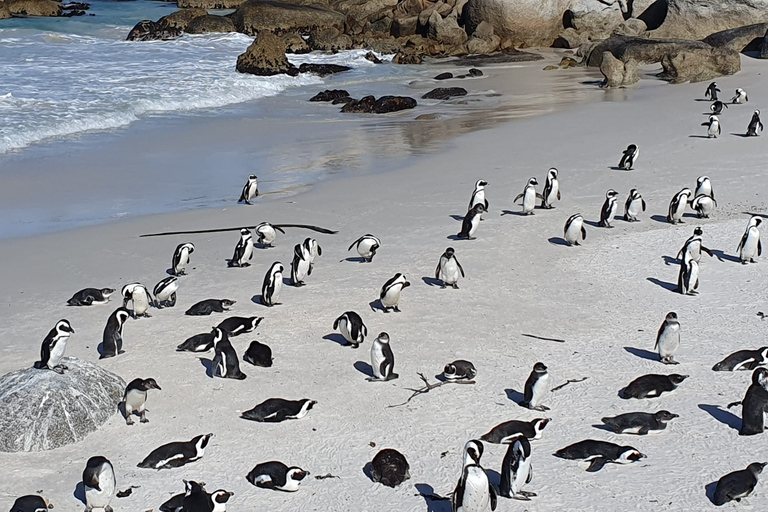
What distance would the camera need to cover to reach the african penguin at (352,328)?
786 cm

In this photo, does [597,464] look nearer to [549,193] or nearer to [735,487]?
[735,487]

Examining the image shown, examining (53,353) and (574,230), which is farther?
(574,230)

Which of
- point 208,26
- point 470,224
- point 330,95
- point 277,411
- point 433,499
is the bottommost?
point 433,499

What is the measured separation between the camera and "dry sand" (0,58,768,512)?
5910 millimetres

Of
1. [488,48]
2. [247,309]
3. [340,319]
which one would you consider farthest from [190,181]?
[488,48]

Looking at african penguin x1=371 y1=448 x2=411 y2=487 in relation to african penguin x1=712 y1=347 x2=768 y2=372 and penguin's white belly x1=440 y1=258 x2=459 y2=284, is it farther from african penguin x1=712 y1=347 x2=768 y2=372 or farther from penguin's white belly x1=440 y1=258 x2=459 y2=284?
penguin's white belly x1=440 y1=258 x2=459 y2=284

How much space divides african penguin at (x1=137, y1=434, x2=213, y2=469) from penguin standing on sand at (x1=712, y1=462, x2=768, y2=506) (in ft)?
10.1

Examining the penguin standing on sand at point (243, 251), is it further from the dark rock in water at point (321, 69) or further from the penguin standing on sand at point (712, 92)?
the dark rock in water at point (321, 69)

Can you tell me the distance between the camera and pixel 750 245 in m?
9.66

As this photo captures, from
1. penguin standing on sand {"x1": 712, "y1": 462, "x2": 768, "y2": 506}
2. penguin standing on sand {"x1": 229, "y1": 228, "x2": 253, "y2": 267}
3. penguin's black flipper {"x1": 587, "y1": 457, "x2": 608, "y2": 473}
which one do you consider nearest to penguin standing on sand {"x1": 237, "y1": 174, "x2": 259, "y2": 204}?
penguin standing on sand {"x1": 229, "y1": 228, "x2": 253, "y2": 267}

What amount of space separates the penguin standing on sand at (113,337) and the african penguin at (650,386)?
12.9ft

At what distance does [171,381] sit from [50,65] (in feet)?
77.4

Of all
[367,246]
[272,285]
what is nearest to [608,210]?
[367,246]

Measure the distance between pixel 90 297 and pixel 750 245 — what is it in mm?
6370
